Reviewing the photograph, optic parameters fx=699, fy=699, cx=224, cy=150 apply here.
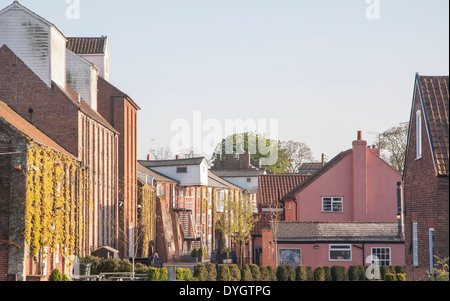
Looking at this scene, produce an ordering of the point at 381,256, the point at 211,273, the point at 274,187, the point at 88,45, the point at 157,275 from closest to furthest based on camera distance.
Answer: the point at 157,275 → the point at 211,273 → the point at 381,256 → the point at 88,45 → the point at 274,187

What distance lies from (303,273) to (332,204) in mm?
13116

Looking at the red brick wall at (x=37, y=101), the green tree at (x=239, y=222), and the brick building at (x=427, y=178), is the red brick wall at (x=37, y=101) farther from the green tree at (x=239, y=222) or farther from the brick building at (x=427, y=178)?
the green tree at (x=239, y=222)

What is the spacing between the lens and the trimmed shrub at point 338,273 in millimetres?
38562

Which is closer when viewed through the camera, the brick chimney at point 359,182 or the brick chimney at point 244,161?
the brick chimney at point 359,182

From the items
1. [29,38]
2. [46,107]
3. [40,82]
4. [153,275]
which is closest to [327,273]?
[153,275]

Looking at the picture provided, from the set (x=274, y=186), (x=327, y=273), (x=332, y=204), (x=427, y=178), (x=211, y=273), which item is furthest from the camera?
(x=274, y=186)

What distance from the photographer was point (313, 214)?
50.2 m

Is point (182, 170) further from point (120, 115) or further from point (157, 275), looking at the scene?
point (157, 275)

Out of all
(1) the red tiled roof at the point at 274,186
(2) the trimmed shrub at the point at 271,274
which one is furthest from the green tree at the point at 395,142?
(2) the trimmed shrub at the point at 271,274

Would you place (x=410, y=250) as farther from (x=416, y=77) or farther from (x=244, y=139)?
(x=244, y=139)

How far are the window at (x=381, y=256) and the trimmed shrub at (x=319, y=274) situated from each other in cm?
444

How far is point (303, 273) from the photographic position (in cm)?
3772

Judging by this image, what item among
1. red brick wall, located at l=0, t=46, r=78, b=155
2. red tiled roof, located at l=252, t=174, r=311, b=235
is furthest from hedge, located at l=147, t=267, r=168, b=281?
red tiled roof, located at l=252, t=174, r=311, b=235
